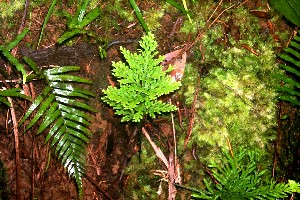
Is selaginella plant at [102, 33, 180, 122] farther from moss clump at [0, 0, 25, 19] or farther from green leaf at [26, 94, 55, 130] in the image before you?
moss clump at [0, 0, 25, 19]

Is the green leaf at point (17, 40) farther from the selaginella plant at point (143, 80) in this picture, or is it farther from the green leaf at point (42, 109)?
the selaginella plant at point (143, 80)

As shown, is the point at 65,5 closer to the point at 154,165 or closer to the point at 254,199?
the point at 154,165

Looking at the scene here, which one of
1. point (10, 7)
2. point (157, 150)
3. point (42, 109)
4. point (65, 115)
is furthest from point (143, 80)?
point (10, 7)

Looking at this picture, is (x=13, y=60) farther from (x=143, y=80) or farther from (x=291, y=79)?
(x=291, y=79)

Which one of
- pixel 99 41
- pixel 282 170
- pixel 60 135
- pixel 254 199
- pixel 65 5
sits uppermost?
pixel 65 5

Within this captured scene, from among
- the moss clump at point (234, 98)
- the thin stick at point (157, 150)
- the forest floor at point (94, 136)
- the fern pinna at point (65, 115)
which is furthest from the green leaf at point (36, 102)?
the moss clump at point (234, 98)

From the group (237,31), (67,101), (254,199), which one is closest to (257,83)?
(237,31)
